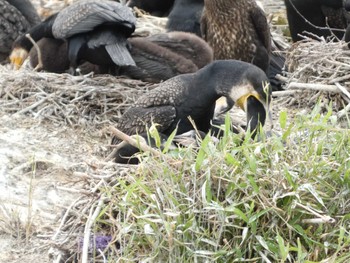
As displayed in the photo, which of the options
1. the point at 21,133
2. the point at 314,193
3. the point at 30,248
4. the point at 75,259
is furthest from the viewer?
the point at 21,133

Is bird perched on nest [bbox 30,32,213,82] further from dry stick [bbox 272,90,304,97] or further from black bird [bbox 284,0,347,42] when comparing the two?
black bird [bbox 284,0,347,42]

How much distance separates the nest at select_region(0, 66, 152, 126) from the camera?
8.23 metres

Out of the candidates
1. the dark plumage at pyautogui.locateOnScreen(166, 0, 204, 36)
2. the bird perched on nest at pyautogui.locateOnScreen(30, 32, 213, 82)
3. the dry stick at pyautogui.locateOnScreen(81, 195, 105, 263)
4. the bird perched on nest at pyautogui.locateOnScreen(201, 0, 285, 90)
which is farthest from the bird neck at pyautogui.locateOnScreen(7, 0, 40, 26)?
the dry stick at pyautogui.locateOnScreen(81, 195, 105, 263)

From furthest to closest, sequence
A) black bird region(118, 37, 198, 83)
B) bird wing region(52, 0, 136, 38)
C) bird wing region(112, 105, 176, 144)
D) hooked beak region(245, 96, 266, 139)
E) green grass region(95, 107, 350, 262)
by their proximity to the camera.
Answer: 1. black bird region(118, 37, 198, 83)
2. bird wing region(52, 0, 136, 38)
3. bird wing region(112, 105, 176, 144)
4. hooked beak region(245, 96, 266, 139)
5. green grass region(95, 107, 350, 262)

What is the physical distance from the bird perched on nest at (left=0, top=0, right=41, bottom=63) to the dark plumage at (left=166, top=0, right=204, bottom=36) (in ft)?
6.17

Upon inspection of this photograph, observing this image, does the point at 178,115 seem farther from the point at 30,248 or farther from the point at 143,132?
the point at 30,248

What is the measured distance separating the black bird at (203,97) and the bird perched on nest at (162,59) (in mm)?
1948

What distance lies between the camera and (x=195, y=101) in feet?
21.5

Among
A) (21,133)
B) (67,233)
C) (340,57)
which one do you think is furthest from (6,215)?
(340,57)

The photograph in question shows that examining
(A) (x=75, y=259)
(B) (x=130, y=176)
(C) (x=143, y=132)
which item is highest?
(B) (x=130, y=176)

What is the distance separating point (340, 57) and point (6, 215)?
3163mm

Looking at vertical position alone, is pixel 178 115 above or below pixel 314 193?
below

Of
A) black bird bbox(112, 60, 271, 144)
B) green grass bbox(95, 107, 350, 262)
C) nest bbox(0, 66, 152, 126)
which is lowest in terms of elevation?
nest bbox(0, 66, 152, 126)

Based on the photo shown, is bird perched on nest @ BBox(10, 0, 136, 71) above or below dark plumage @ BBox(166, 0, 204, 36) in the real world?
above
